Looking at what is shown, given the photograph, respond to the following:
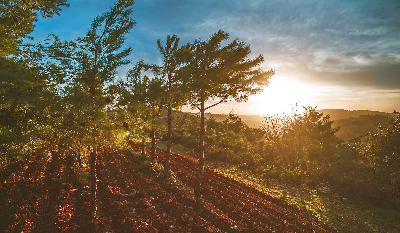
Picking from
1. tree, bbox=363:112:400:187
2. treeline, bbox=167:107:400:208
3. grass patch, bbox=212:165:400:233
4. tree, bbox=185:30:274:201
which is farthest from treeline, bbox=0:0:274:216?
tree, bbox=363:112:400:187

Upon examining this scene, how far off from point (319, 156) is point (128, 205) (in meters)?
27.1

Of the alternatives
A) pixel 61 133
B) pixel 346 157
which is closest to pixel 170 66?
pixel 61 133

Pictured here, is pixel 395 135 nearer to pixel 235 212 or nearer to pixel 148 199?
pixel 235 212

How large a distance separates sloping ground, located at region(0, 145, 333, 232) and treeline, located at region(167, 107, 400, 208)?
6.27 meters

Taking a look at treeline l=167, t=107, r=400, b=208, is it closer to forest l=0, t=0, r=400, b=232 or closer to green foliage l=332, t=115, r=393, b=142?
forest l=0, t=0, r=400, b=232

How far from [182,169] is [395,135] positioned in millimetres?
21336

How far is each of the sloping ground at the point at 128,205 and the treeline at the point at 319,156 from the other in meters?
6.27

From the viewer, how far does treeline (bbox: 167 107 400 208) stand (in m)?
18.3

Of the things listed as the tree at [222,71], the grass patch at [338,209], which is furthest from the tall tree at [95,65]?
the grass patch at [338,209]

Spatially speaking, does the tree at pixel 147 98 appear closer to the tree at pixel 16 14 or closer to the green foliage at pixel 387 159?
the tree at pixel 16 14

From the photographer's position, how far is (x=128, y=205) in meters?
10.8

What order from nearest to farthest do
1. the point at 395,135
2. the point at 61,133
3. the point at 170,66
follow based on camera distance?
the point at 61,133 < the point at 170,66 < the point at 395,135

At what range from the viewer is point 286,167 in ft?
86.6

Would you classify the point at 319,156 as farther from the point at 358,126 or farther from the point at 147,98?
the point at 358,126
